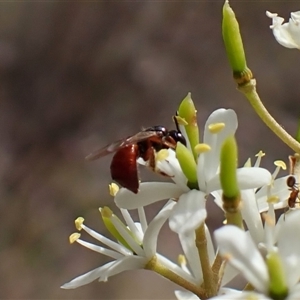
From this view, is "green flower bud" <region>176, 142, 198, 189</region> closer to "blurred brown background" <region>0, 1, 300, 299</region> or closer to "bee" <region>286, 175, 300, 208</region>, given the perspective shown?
"bee" <region>286, 175, 300, 208</region>

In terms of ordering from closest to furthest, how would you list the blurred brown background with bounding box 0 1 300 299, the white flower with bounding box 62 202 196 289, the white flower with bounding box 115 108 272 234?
the white flower with bounding box 115 108 272 234 < the white flower with bounding box 62 202 196 289 < the blurred brown background with bounding box 0 1 300 299

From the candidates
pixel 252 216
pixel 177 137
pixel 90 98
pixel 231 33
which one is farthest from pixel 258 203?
pixel 90 98

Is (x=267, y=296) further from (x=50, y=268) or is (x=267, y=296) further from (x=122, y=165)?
(x=50, y=268)

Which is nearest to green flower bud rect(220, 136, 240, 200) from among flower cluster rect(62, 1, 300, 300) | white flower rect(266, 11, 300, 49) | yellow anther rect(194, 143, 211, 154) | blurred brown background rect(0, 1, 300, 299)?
flower cluster rect(62, 1, 300, 300)

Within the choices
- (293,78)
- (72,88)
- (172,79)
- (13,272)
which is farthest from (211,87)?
(13,272)

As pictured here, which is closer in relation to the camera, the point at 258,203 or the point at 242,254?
the point at 242,254

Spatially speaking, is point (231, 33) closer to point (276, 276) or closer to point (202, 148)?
point (202, 148)

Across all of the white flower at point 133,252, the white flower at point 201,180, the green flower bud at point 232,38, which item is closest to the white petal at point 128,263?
the white flower at point 133,252
